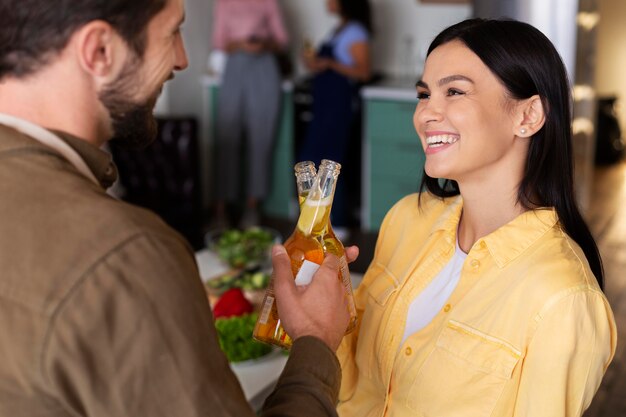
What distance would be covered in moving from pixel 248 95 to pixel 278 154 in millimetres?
467

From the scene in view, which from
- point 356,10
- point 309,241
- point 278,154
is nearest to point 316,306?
point 309,241

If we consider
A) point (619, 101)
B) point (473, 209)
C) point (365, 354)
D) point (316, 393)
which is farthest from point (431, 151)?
point (619, 101)

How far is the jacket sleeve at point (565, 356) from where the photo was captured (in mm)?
1295

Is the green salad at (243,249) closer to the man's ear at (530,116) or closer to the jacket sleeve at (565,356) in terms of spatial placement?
the man's ear at (530,116)

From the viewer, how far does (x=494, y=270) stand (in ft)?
4.75

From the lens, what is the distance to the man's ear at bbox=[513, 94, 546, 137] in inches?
57.9

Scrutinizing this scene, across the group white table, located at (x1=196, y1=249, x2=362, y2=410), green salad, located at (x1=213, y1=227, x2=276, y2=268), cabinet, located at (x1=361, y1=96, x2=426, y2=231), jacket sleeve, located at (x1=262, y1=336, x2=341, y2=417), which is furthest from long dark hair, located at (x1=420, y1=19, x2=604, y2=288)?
cabinet, located at (x1=361, y1=96, x2=426, y2=231)

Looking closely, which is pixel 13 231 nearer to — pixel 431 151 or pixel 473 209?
pixel 431 151

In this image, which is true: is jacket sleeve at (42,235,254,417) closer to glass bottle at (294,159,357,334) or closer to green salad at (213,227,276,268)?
glass bottle at (294,159,357,334)

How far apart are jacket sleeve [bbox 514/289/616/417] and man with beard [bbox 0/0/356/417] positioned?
450 mm

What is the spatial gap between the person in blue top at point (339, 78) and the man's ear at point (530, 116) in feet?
11.7

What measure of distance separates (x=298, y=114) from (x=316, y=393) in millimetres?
4474

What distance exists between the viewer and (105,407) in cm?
94

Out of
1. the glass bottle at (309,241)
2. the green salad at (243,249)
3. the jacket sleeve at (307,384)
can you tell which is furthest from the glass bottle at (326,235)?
the green salad at (243,249)
